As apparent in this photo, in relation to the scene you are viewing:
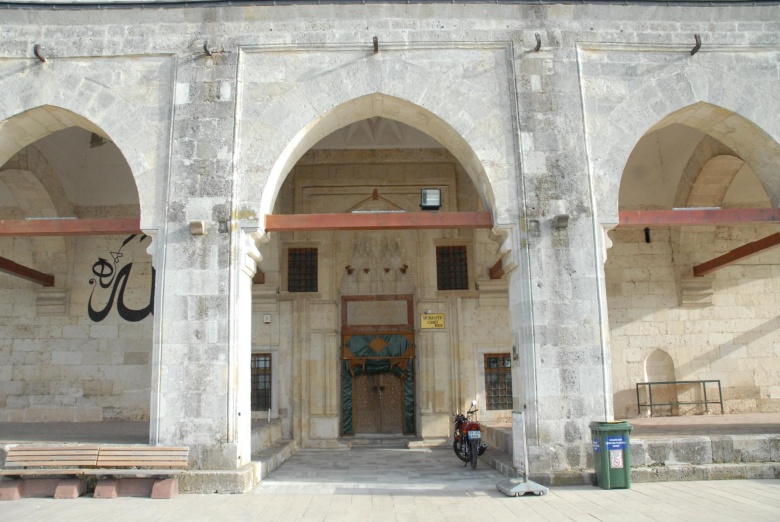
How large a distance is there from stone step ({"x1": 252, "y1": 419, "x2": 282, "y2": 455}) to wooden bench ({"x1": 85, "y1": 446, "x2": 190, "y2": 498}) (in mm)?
1902

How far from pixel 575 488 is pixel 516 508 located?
120 centimetres

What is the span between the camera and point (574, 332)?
7.28 metres

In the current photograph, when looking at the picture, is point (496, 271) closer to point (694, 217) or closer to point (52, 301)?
point (694, 217)

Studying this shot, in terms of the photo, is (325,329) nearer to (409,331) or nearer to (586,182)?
(409,331)

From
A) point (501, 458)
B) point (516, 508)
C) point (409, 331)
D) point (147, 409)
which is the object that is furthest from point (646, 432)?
point (147, 409)

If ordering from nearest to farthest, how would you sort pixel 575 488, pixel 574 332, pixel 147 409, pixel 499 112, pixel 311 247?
pixel 575 488
pixel 574 332
pixel 499 112
pixel 147 409
pixel 311 247

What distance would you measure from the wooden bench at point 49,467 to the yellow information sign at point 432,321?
5902 mm

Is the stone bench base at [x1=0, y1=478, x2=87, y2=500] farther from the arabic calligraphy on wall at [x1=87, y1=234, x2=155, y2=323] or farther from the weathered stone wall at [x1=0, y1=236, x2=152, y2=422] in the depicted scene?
the arabic calligraphy on wall at [x1=87, y1=234, x2=155, y2=323]

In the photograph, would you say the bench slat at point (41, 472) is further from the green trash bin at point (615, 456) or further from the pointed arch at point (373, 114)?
the green trash bin at point (615, 456)

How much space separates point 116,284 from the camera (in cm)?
1109

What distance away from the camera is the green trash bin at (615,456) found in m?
6.59

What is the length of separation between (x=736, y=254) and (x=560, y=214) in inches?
148

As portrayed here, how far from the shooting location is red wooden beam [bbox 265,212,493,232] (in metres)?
7.70

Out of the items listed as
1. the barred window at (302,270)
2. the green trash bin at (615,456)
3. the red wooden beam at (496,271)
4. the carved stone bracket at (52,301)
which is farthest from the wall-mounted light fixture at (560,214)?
the carved stone bracket at (52,301)
